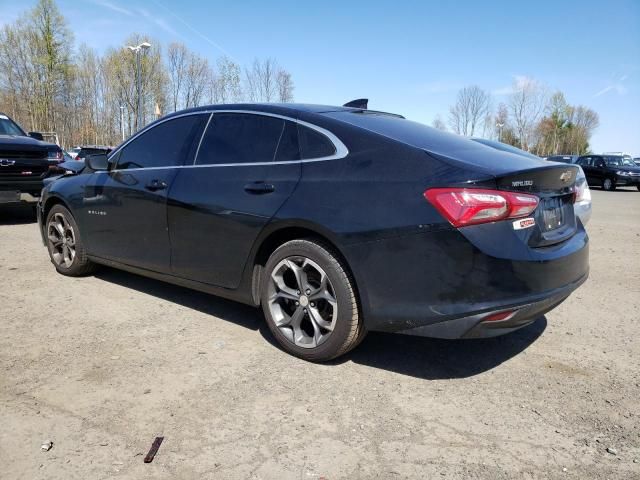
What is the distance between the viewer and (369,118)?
3.48 metres

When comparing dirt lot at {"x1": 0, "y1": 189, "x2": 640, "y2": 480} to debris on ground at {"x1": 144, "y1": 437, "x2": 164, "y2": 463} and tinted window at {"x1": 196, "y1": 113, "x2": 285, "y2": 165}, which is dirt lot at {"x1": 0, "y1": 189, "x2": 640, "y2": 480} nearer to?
debris on ground at {"x1": 144, "y1": 437, "x2": 164, "y2": 463}

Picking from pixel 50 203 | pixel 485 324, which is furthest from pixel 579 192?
pixel 50 203

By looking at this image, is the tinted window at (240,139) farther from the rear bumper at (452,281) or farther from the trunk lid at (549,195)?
the trunk lid at (549,195)

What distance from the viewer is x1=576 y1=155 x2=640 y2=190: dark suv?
23172 mm

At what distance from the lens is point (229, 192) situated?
3.48 metres

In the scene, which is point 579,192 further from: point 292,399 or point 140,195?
point 140,195

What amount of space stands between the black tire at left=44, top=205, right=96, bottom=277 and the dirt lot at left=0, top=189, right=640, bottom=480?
2.29ft

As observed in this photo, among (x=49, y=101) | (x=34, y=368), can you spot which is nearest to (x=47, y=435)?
(x=34, y=368)

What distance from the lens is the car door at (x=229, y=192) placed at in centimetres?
329

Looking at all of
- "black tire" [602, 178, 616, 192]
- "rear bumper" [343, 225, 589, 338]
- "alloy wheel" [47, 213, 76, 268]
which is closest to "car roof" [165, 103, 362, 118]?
"rear bumper" [343, 225, 589, 338]

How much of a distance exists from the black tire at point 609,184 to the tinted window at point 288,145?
81.1 ft

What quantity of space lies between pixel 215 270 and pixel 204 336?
0.49 metres

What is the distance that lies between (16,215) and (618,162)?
82.8 feet

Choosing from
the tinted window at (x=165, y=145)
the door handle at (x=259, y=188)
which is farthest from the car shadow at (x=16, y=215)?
the door handle at (x=259, y=188)
